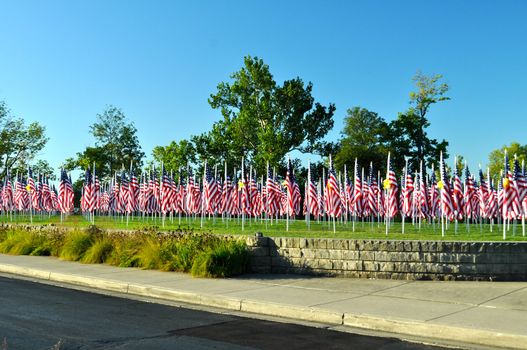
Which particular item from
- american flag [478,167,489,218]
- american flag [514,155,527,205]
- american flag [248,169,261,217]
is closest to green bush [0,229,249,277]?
american flag [514,155,527,205]

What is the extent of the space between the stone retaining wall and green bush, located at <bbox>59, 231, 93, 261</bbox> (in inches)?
252

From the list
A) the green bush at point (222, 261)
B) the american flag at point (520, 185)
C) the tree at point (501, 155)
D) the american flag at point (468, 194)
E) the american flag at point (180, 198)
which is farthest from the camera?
the tree at point (501, 155)

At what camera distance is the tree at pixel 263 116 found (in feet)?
180

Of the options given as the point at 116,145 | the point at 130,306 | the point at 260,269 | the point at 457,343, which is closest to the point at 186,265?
the point at 260,269

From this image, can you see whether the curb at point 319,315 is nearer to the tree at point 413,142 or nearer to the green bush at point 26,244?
the green bush at point 26,244

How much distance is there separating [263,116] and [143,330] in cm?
4761

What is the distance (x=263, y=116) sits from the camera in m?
55.0

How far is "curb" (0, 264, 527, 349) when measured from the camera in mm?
7543

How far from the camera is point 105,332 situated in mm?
7941

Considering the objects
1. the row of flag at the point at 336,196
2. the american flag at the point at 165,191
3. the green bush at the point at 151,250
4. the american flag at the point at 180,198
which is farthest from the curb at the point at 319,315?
the american flag at the point at 180,198

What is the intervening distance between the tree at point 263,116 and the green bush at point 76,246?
35.5 metres

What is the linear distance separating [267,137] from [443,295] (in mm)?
42251

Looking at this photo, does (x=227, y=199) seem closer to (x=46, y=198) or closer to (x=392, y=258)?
(x=46, y=198)

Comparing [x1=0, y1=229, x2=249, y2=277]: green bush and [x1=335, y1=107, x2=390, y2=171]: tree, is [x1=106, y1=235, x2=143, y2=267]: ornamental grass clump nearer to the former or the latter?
[x1=0, y1=229, x2=249, y2=277]: green bush
